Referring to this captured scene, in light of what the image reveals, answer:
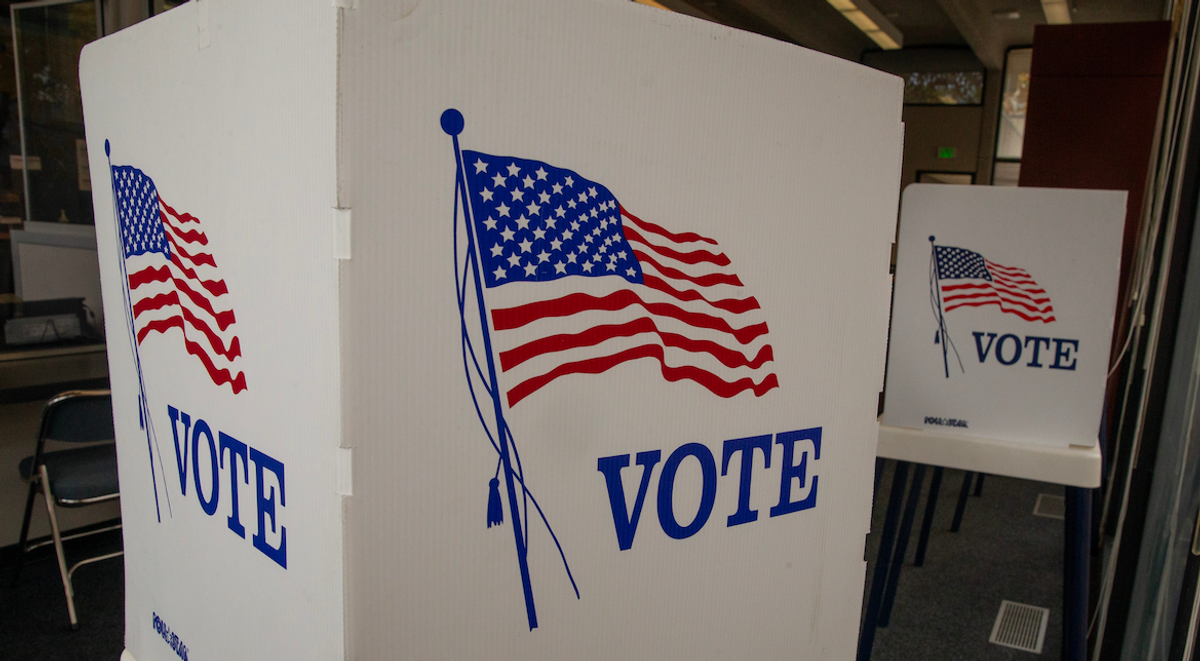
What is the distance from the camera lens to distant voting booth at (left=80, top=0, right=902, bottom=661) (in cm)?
49

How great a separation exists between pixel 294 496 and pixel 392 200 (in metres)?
0.22

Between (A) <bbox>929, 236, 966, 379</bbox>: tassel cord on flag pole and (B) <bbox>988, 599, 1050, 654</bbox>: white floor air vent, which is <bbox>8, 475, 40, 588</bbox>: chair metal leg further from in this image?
(B) <bbox>988, 599, 1050, 654</bbox>: white floor air vent

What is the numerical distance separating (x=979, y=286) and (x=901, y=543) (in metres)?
1.09

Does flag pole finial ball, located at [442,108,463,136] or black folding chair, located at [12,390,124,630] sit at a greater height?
flag pole finial ball, located at [442,108,463,136]

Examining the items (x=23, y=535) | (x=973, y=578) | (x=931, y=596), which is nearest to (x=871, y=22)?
(x=973, y=578)

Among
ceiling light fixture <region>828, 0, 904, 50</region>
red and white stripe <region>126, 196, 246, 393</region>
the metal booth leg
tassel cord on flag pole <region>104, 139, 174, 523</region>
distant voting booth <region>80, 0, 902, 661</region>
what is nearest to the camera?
distant voting booth <region>80, 0, 902, 661</region>

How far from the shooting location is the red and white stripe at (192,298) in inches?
23.3

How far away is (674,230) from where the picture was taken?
607 millimetres

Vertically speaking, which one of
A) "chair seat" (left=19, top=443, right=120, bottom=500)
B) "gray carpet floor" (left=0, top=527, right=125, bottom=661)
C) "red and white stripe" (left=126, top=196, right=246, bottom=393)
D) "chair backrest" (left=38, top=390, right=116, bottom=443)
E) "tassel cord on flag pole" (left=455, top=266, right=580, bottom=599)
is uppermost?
"red and white stripe" (left=126, top=196, right=246, bottom=393)

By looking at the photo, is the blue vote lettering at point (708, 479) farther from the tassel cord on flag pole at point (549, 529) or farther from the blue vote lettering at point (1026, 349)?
the blue vote lettering at point (1026, 349)

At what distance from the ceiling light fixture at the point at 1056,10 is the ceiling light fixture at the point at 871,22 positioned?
1523mm

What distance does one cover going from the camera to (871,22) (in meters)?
8.90

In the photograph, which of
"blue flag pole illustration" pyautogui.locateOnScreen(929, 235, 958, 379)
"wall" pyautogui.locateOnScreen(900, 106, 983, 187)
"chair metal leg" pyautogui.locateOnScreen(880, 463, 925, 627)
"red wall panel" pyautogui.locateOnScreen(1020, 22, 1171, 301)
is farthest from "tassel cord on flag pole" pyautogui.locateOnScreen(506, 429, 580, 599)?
"wall" pyautogui.locateOnScreen(900, 106, 983, 187)

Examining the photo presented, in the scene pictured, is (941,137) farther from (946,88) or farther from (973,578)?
(973,578)
